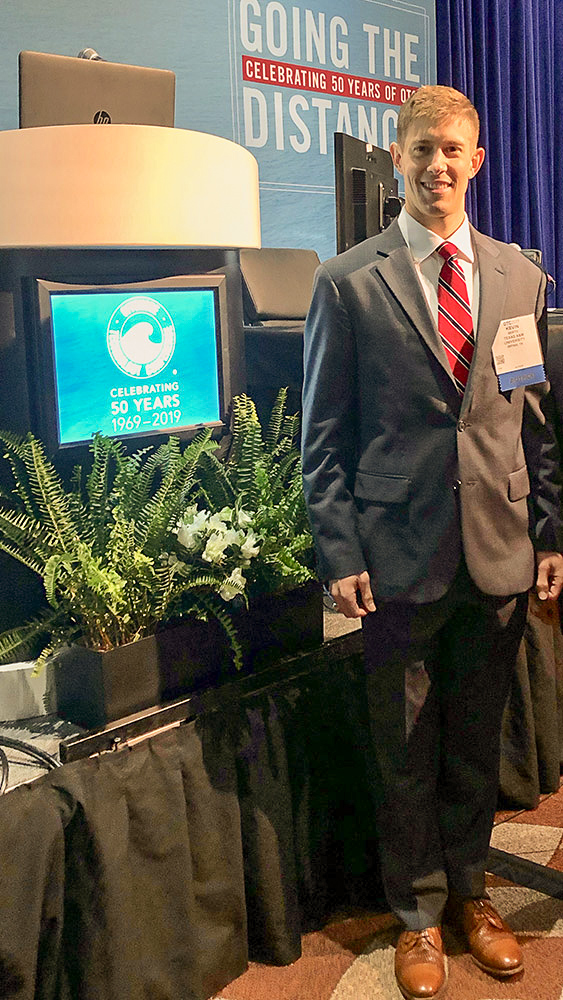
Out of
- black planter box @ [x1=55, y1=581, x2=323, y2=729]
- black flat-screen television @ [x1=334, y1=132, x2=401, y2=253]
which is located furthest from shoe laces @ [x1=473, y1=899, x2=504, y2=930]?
black flat-screen television @ [x1=334, y1=132, x2=401, y2=253]

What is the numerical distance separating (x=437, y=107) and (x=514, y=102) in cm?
444

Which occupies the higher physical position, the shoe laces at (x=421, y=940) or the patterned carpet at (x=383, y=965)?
the shoe laces at (x=421, y=940)

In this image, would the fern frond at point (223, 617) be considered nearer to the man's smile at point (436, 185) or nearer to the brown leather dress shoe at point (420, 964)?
the brown leather dress shoe at point (420, 964)

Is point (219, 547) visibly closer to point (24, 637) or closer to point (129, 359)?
point (24, 637)

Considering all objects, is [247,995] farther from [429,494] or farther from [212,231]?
[212,231]

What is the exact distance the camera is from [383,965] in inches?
71.1

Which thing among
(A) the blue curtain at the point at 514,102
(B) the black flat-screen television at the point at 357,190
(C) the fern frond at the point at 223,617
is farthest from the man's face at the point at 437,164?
(A) the blue curtain at the point at 514,102

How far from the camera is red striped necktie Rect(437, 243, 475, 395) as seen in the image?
1.56 meters

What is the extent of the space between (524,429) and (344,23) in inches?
142

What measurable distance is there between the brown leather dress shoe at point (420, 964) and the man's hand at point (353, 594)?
0.60 meters

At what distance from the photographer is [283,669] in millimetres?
1835

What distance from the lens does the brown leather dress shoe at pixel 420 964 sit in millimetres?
1694

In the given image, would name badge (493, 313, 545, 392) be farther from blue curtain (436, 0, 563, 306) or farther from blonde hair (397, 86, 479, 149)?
blue curtain (436, 0, 563, 306)

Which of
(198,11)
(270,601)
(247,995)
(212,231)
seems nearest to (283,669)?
(270,601)
